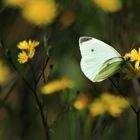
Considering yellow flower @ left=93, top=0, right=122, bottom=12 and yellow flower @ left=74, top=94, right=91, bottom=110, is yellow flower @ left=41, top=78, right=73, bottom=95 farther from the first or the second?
yellow flower @ left=93, top=0, right=122, bottom=12

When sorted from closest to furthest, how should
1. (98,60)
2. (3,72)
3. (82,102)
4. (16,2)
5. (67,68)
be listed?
1. (98,60)
2. (82,102)
3. (3,72)
4. (67,68)
5. (16,2)

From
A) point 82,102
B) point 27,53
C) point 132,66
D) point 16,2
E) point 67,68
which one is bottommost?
point 67,68

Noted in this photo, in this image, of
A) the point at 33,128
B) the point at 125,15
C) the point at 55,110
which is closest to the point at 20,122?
the point at 33,128

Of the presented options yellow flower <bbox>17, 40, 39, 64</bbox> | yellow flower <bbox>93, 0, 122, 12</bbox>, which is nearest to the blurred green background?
yellow flower <bbox>93, 0, 122, 12</bbox>

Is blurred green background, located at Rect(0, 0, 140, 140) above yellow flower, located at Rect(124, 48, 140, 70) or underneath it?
underneath

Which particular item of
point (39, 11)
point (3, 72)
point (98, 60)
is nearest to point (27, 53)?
point (98, 60)

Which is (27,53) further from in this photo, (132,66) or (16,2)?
(16,2)

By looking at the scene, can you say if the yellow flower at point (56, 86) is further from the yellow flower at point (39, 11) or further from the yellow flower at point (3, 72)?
the yellow flower at point (39, 11)
